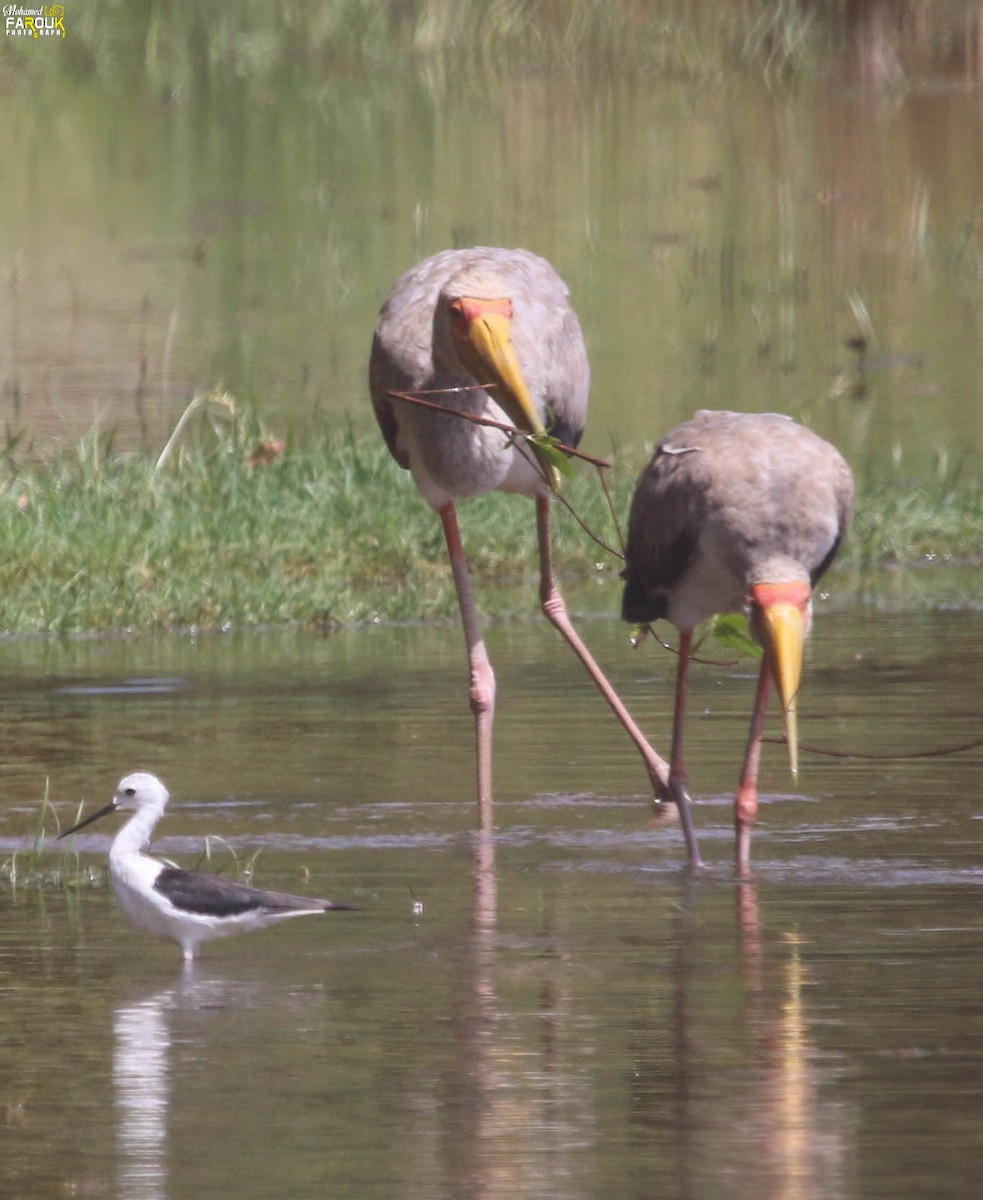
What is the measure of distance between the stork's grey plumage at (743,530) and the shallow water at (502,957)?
0.50m

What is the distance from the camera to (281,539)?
1127cm

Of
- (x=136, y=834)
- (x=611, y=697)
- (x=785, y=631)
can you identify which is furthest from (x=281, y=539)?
(x=136, y=834)

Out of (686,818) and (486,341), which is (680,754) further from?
(486,341)

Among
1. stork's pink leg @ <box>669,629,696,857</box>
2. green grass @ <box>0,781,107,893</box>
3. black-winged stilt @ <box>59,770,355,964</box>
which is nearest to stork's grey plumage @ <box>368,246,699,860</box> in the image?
stork's pink leg @ <box>669,629,696,857</box>

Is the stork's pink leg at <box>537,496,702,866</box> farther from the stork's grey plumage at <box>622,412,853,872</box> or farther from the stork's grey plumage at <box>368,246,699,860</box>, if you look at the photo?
the stork's grey plumage at <box>622,412,853,872</box>

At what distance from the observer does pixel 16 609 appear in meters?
10.4

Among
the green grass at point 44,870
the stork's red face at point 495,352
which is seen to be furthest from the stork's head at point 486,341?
the green grass at point 44,870

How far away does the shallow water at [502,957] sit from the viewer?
4684 millimetres

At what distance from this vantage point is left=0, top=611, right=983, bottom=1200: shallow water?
468cm

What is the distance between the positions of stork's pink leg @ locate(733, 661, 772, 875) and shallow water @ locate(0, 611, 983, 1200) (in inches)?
2.6

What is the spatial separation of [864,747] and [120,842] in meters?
2.56

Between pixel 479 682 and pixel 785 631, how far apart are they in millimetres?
1879

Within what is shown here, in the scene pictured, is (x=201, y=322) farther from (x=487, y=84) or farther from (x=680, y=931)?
(x=680, y=931)

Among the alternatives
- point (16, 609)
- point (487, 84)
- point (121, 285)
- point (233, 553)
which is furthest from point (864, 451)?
point (487, 84)
